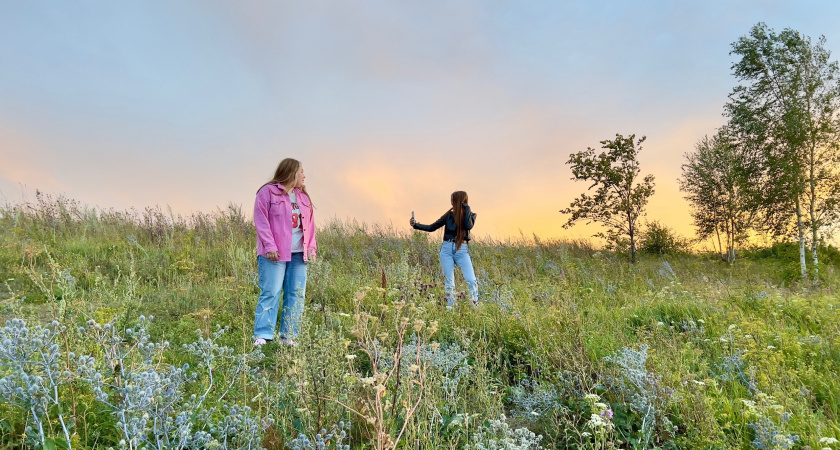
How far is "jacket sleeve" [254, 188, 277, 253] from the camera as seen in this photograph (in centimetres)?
576

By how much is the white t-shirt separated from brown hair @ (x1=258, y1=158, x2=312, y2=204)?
138 mm

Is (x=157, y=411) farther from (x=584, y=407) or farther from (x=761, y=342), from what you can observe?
(x=761, y=342)

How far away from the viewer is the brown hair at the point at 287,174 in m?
6.10

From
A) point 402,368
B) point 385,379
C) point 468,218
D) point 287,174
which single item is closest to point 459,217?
point 468,218

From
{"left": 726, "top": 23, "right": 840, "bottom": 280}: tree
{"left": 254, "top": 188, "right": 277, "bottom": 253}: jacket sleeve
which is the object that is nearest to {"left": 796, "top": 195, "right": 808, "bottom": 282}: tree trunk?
{"left": 726, "top": 23, "right": 840, "bottom": 280}: tree

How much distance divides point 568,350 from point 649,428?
3.13 ft

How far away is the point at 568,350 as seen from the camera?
12.8 ft

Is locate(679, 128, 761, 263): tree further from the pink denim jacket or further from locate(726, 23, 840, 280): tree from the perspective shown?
the pink denim jacket

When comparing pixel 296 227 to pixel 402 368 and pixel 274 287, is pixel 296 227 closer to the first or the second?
pixel 274 287

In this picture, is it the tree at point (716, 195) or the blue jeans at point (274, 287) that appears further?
the tree at point (716, 195)

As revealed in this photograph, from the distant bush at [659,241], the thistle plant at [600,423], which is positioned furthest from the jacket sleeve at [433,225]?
the distant bush at [659,241]

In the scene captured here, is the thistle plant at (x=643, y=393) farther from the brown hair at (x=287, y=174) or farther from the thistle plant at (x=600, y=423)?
the brown hair at (x=287, y=174)

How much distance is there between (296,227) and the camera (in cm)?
619

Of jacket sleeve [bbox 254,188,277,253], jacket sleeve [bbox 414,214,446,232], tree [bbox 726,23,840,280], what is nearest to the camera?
jacket sleeve [bbox 254,188,277,253]
